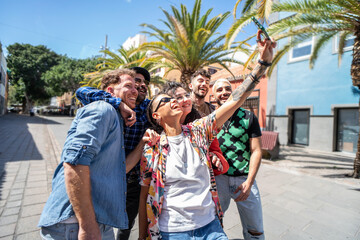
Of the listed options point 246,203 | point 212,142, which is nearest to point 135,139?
point 212,142

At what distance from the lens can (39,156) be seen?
7.11m

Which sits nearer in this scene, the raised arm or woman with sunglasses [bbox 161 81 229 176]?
the raised arm

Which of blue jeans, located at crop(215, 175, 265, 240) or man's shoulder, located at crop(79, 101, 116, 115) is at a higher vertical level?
man's shoulder, located at crop(79, 101, 116, 115)

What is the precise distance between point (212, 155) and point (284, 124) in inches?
482

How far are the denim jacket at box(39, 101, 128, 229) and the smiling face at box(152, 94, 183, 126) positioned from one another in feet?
1.21

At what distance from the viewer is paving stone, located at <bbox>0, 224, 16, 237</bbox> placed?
103 inches

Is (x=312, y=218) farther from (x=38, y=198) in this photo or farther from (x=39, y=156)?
(x=39, y=156)

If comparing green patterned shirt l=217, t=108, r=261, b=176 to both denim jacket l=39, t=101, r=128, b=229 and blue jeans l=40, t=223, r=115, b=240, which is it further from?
blue jeans l=40, t=223, r=115, b=240

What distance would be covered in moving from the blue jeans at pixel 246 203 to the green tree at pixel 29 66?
132ft

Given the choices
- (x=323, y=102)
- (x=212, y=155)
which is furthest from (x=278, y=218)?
(x=323, y=102)

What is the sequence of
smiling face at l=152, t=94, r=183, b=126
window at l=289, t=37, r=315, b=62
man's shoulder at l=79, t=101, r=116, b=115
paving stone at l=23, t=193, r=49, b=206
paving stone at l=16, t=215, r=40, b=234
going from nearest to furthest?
man's shoulder at l=79, t=101, r=116, b=115 < smiling face at l=152, t=94, r=183, b=126 < paving stone at l=16, t=215, r=40, b=234 < paving stone at l=23, t=193, r=49, b=206 < window at l=289, t=37, r=315, b=62

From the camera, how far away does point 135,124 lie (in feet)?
6.12

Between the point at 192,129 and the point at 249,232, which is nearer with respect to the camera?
the point at 192,129

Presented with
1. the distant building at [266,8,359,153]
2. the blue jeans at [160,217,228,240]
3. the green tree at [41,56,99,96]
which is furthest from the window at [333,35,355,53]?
the green tree at [41,56,99,96]
